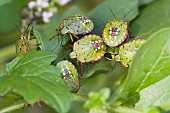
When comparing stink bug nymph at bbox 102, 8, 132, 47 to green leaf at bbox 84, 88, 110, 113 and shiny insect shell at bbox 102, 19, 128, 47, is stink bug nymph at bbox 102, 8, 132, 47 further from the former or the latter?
green leaf at bbox 84, 88, 110, 113

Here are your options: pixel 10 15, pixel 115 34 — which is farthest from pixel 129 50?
pixel 10 15

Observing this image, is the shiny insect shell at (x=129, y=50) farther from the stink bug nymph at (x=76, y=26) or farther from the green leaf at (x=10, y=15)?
the green leaf at (x=10, y=15)

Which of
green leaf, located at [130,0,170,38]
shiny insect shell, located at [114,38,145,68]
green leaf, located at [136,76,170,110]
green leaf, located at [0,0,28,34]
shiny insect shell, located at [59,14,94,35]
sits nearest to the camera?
green leaf, located at [136,76,170,110]

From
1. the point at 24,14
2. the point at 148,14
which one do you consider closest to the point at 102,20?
the point at 148,14

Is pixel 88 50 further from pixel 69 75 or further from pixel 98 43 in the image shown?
pixel 69 75

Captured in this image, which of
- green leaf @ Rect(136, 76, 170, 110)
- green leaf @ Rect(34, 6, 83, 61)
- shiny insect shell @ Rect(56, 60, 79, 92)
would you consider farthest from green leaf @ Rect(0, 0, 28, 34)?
green leaf @ Rect(136, 76, 170, 110)

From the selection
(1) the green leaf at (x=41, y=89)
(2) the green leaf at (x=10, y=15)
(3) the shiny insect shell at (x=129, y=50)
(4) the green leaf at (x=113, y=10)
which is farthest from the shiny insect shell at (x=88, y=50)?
(2) the green leaf at (x=10, y=15)
